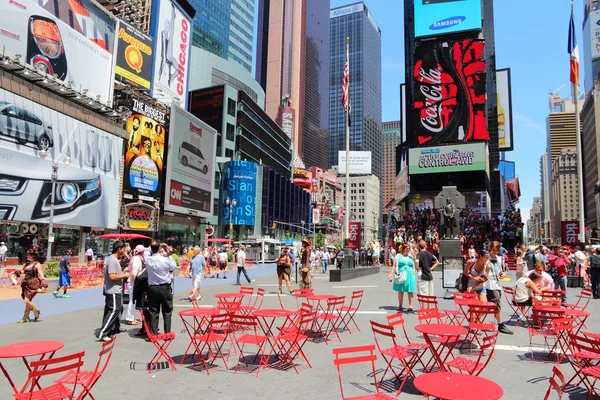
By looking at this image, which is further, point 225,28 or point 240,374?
point 225,28

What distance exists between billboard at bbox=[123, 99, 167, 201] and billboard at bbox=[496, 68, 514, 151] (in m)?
59.4

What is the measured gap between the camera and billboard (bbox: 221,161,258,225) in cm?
7281

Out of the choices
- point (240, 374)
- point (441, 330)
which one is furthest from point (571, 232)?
point (240, 374)

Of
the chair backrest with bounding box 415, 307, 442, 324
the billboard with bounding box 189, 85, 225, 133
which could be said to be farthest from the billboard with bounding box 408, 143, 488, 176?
the chair backrest with bounding box 415, 307, 442, 324

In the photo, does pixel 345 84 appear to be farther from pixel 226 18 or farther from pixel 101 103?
pixel 226 18

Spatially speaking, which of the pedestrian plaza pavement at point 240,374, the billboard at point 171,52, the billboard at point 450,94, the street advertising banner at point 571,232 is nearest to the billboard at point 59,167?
the pedestrian plaza pavement at point 240,374

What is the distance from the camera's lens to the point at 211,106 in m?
73.4

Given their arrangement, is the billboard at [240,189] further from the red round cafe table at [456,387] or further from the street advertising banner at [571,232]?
the red round cafe table at [456,387]

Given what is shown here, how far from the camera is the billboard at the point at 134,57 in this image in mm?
47562

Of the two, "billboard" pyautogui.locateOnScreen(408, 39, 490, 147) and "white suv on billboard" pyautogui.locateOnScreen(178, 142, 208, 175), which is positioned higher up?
"billboard" pyautogui.locateOnScreen(408, 39, 490, 147)

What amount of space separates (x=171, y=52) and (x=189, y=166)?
1730 cm

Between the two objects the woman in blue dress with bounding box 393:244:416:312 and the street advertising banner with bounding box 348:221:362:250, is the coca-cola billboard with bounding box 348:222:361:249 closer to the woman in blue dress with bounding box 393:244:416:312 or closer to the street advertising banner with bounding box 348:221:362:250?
the street advertising banner with bounding box 348:221:362:250

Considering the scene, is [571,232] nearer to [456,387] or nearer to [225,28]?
[456,387]

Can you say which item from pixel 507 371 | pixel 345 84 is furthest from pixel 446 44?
pixel 507 371
